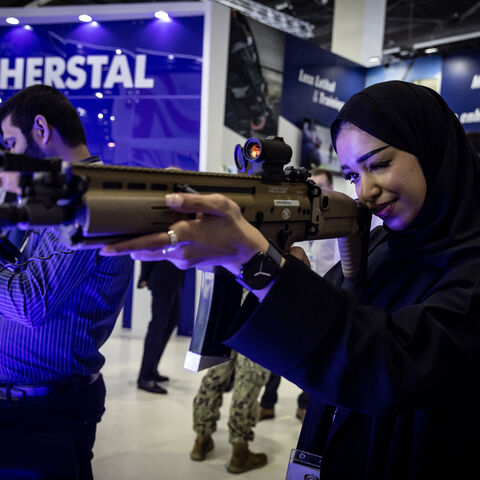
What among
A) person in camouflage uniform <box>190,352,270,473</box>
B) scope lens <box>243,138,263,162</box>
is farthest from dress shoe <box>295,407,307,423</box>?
scope lens <box>243,138,263,162</box>

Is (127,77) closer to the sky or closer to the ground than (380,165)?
closer to the sky

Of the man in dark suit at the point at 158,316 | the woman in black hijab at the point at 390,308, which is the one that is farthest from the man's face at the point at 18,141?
the man in dark suit at the point at 158,316

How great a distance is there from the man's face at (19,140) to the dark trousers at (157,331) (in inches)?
117

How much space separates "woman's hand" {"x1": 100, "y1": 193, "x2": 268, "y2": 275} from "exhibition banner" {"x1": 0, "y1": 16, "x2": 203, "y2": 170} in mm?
5657

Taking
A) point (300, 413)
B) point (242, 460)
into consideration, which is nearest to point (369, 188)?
point (242, 460)

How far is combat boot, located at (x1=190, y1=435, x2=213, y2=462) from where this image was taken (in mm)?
3197

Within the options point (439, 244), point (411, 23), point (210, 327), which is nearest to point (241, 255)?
point (210, 327)

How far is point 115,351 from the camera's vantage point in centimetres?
566

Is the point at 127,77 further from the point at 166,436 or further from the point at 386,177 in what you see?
the point at 386,177

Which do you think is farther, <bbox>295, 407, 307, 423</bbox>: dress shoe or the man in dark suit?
the man in dark suit

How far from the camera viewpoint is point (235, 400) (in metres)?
3.10

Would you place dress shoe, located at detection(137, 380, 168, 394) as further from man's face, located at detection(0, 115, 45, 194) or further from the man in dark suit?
man's face, located at detection(0, 115, 45, 194)

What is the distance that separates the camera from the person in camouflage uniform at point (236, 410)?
308 centimetres

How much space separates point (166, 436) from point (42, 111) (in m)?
2.67
